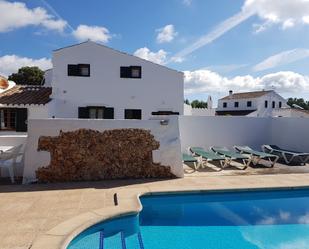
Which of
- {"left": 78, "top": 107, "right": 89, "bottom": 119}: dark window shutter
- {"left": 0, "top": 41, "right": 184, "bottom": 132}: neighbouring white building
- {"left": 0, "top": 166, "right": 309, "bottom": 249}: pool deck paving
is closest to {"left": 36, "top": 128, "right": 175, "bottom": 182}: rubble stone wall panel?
{"left": 0, "top": 166, "right": 309, "bottom": 249}: pool deck paving

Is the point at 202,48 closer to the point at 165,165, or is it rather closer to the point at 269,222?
the point at 165,165

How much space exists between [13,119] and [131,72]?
28.6ft

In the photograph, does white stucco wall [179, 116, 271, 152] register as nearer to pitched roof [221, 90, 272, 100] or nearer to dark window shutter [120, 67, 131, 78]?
dark window shutter [120, 67, 131, 78]

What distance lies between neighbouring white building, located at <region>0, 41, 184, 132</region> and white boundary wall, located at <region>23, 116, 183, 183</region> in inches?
430

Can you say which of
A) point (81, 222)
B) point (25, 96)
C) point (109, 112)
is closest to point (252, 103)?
point (109, 112)

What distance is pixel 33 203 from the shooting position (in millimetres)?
7301

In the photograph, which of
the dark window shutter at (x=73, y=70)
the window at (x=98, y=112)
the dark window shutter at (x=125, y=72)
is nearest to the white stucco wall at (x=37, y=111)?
the window at (x=98, y=112)

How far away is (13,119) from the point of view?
20.6 meters

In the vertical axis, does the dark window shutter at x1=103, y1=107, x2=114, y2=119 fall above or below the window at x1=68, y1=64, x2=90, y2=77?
below

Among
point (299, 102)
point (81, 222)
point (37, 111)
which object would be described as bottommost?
point (81, 222)

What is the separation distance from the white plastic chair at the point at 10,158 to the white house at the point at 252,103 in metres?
41.6

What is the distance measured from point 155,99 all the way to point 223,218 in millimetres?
15946

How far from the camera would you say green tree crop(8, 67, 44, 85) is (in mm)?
47806

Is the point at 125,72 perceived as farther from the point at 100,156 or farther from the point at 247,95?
the point at 247,95
